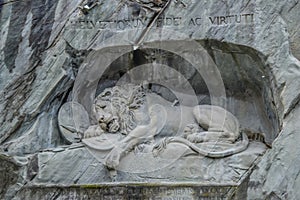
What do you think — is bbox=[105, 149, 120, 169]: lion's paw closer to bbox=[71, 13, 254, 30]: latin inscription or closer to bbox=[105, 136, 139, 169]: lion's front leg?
bbox=[105, 136, 139, 169]: lion's front leg

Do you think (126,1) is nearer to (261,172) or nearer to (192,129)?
(192,129)

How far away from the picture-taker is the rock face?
17.1ft

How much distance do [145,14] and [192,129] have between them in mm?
1296

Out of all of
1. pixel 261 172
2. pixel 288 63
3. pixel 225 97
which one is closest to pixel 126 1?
pixel 225 97

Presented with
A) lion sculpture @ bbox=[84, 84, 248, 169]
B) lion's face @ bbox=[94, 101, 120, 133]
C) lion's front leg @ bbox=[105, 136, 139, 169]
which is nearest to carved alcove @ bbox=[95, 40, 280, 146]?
lion sculpture @ bbox=[84, 84, 248, 169]

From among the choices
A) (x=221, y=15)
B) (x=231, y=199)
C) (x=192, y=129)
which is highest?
(x=221, y=15)

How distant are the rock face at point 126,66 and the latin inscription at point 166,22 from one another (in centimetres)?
1

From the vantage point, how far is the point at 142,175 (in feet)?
17.0

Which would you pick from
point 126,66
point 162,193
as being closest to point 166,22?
point 126,66

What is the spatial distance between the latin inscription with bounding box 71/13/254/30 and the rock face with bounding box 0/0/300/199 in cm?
1

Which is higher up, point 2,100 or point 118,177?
point 2,100

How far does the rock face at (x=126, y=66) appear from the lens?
521 centimetres

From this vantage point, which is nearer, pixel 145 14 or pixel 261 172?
pixel 261 172

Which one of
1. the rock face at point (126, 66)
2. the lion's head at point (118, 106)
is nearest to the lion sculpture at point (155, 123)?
the lion's head at point (118, 106)
